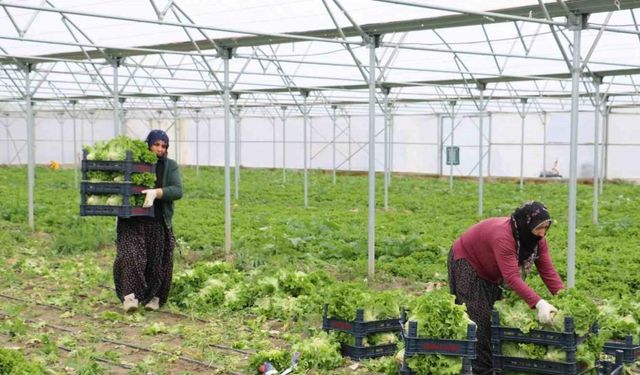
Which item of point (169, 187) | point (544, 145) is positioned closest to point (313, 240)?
point (169, 187)

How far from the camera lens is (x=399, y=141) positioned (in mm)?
37781

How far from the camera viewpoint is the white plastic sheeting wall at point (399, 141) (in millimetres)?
32500

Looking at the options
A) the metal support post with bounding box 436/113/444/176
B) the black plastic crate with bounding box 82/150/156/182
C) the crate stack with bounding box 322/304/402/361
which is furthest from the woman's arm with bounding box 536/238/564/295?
the metal support post with bounding box 436/113/444/176

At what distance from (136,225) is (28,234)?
7203 millimetres

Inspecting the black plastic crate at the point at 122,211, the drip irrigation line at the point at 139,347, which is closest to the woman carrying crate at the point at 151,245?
the black plastic crate at the point at 122,211

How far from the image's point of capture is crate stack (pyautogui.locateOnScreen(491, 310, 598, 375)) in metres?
5.80

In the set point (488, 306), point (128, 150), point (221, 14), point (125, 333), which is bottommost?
point (125, 333)

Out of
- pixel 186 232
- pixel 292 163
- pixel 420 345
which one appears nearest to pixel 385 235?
pixel 186 232

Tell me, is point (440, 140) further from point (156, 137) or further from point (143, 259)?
point (143, 259)

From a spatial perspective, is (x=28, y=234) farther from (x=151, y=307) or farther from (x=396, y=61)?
(x=396, y=61)

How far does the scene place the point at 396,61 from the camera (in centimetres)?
1903

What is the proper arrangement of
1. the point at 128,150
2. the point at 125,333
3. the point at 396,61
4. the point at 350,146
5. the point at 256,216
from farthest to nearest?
the point at 350,146 → the point at 396,61 → the point at 256,216 → the point at 128,150 → the point at 125,333

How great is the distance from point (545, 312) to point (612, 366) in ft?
2.68

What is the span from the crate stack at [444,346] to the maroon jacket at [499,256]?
52cm
